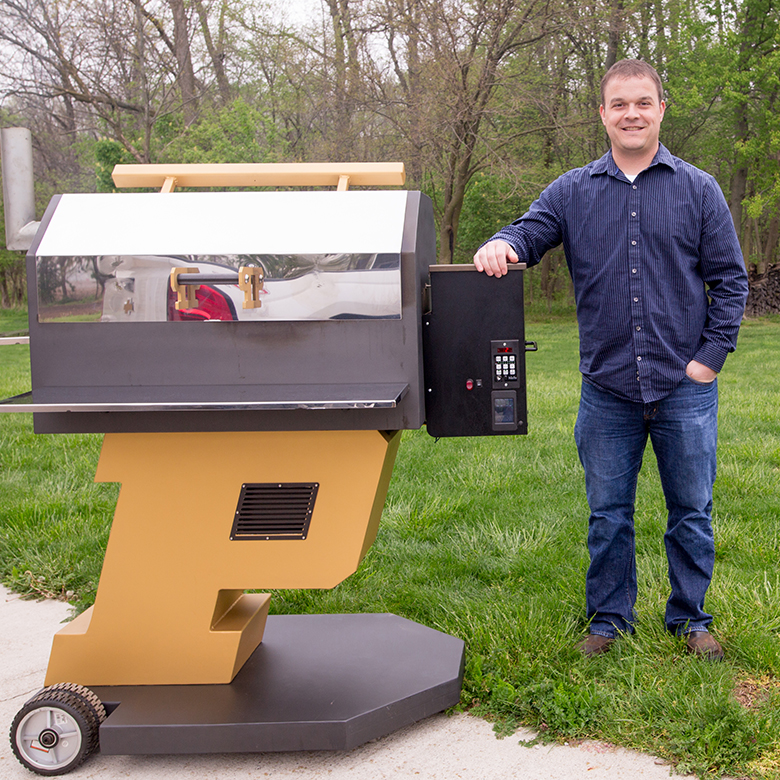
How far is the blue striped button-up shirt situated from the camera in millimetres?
2559

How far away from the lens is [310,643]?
289 cm

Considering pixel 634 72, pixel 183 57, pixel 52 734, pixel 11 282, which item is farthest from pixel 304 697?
pixel 11 282

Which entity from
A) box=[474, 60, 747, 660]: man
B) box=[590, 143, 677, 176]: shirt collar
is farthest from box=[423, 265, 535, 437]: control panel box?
box=[590, 143, 677, 176]: shirt collar

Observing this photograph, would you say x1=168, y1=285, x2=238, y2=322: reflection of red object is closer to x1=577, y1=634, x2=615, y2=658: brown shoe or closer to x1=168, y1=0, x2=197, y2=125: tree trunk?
x1=577, y1=634, x2=615, y2=658: brown shoe

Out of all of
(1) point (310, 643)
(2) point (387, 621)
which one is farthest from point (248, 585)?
(2) point (387, 621)

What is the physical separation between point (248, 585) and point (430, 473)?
2.82 m

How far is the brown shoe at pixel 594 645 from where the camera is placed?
2.74 meters

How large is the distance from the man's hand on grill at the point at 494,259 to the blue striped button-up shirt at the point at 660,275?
216 mm

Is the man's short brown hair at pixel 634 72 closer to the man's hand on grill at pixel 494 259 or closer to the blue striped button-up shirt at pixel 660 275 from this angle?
the blue striped button-up shirt at pixel 660 275

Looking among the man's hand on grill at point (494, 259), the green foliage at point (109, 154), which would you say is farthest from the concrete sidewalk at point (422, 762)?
the green foliage at point (109, 154)

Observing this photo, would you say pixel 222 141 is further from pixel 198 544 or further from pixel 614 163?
pixel 198 544

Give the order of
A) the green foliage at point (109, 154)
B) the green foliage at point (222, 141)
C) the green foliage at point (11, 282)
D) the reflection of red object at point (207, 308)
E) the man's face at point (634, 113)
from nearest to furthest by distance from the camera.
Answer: the reflection of red object at point (207, 308) → the man's face at point (634, 113) → the green foliage at point (222, 141) → the green foliage at point (109, 154) → the green foliage at point (11, 282)

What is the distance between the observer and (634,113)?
2.54 metres

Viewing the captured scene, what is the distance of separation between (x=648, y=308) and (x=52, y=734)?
2193 mm
